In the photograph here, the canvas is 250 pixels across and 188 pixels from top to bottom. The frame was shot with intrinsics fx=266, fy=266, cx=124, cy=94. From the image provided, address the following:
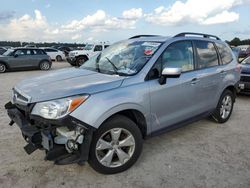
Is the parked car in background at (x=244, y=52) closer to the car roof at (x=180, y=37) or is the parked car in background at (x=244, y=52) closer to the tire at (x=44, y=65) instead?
the tire at (x=44, y=65)

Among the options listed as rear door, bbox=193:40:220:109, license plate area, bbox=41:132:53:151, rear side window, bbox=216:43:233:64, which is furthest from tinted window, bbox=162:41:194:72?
license plate area, bbox=41:132:53:151

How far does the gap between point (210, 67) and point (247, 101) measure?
3512mm

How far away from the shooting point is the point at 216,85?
4.96 m

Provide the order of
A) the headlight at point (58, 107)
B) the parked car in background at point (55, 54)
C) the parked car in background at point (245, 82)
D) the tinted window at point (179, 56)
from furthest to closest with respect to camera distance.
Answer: the parked car in background at point (55, 54) → the parked car in background at point (245, 82) → the tinted window at point (179, 56) → the headlight at point (58, 107)

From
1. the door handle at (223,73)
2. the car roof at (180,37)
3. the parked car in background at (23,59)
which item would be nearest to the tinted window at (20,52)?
the parked car in background at (23,59)

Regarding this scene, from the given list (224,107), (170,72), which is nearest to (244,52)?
(224,107)

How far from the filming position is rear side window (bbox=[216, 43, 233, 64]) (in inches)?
208

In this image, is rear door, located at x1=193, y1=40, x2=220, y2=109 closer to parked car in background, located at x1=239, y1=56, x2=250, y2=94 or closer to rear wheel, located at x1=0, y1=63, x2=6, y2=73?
parked car in background, located at x1=239, y1=56, x2=250, y2=94

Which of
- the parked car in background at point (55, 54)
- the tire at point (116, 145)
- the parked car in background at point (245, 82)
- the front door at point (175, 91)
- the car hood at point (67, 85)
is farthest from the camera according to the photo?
the parked car in background at point (55, 54)

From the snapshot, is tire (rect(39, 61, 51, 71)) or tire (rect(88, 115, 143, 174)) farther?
tire (rect(39, 61, 51, 71))

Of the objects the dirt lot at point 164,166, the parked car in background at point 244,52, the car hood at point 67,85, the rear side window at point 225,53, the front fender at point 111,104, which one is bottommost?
the dirt lot at point 164,166

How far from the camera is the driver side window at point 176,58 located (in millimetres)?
3829

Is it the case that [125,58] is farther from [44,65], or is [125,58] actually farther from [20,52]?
[44,65]

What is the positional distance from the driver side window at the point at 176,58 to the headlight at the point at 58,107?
1200 mm
